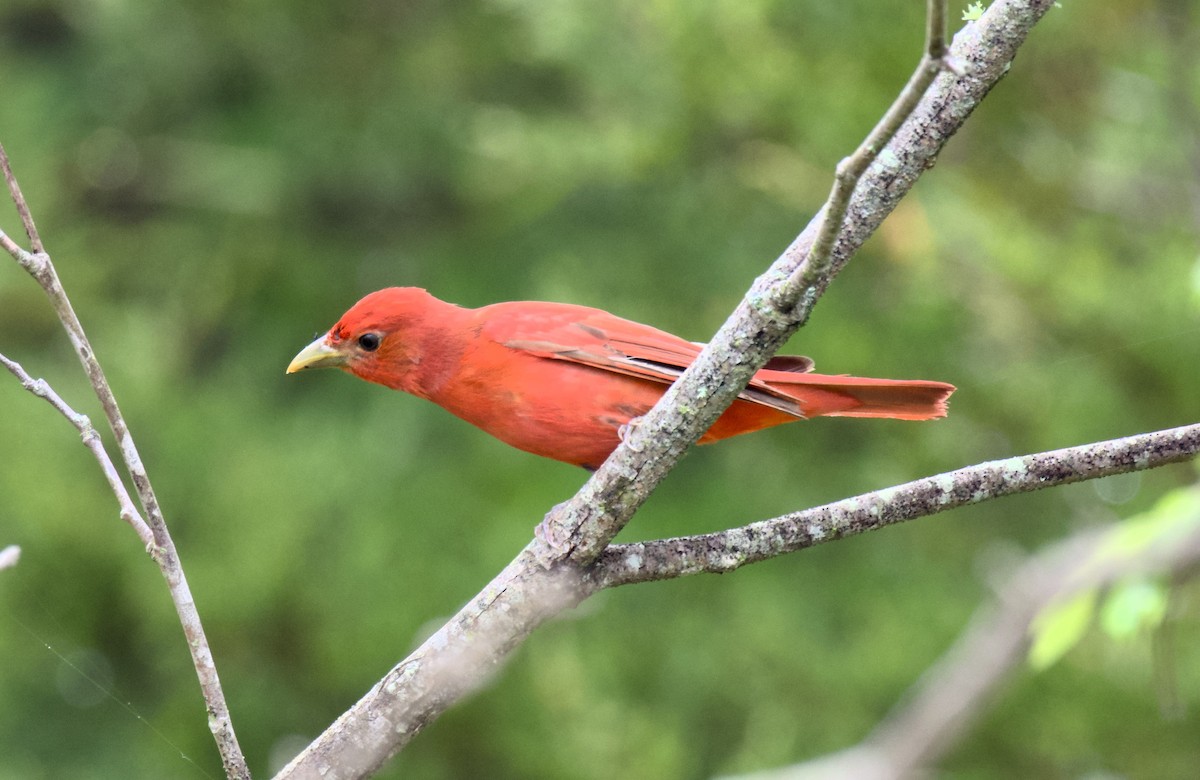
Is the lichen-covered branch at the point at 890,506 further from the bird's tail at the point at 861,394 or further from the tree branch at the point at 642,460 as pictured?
the bird's tail at the point at 861,394

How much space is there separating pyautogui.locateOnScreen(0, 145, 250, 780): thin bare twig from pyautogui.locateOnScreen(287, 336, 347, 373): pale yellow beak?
1.07 meters

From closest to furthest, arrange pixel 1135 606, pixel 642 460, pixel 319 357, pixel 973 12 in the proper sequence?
pixel 973 12 → pixel 642 460 → pixel 1135 606 → pixel 319 357

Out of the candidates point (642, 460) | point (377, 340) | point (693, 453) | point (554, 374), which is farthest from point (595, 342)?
point (693, 453)

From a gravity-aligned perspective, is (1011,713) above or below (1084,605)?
above

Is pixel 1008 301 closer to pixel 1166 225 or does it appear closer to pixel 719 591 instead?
pixel 1166 225

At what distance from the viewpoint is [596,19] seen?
20.5 feet

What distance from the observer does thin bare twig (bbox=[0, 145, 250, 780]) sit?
224 centimetres

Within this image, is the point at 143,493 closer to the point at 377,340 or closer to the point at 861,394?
the point at 377,340

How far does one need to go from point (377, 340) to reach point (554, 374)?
1.66ft

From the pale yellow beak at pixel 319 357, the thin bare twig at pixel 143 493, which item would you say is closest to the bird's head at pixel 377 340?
the pale yellow beak at pixel 319 357

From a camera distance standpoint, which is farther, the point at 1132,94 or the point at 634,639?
the point at 1132,94

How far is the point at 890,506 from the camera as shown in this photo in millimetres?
2598

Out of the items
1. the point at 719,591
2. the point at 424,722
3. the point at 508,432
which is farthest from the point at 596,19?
the point at 424,722

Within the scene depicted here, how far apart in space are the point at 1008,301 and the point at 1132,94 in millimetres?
1703
